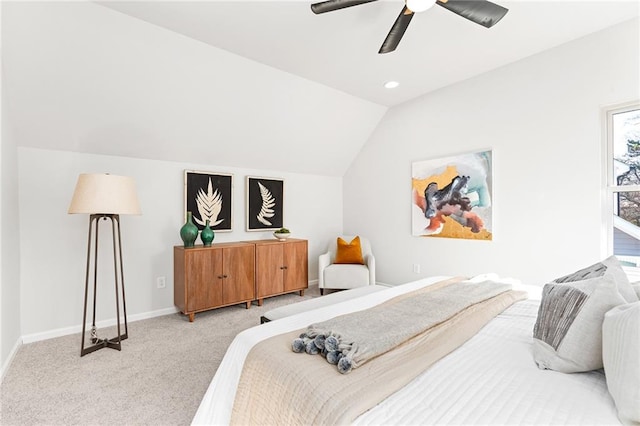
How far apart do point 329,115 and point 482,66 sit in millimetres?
1809

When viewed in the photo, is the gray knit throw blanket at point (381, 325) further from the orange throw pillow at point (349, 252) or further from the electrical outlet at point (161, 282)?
the electrical outlet at point (161, 282)

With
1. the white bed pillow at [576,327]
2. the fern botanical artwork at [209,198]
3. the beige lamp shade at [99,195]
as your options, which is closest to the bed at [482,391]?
the white bed pillow at [576,327]

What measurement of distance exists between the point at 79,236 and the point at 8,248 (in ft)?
2.12

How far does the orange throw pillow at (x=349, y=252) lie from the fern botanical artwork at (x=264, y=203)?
943mm

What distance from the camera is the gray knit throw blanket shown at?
1.17 metres

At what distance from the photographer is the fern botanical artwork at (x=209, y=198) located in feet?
12.0

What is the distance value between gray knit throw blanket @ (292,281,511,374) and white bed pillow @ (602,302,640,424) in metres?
0.64

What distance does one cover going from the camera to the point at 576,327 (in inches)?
43.1

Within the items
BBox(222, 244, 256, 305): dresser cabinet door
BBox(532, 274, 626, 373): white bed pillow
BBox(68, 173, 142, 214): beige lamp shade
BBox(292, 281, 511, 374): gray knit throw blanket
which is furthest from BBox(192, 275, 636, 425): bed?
BBox(222, 244, 256, 305): dresser cabinet door

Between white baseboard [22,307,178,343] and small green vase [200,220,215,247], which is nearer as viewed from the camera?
white baseboard [22,307,178,343]

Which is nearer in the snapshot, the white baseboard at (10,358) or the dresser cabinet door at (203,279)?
the white baseboard at (10,358)

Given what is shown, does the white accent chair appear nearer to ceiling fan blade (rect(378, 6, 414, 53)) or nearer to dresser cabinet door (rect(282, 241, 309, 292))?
dresser cabinet door (rect(282, 241, 309, 292))

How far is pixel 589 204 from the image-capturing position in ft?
8.98

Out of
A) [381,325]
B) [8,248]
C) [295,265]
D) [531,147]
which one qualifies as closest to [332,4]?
[381,325]
